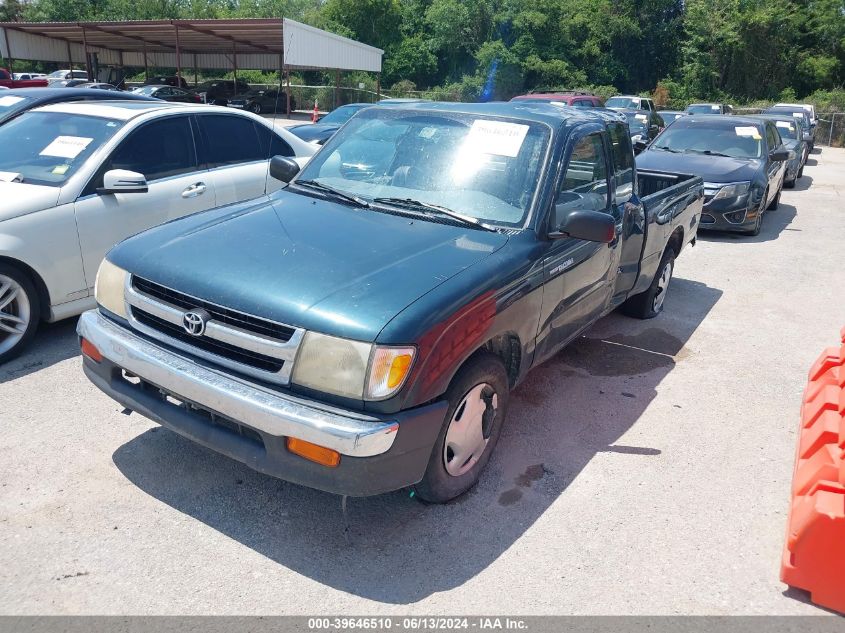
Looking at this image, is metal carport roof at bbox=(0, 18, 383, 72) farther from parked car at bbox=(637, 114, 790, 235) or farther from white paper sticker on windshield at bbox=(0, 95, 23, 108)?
white paper sticker on windshield at bbox=(0, 95, 23, 108)

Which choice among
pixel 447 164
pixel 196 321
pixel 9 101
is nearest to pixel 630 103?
pixel 9 101

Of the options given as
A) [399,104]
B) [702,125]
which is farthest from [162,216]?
[702,125]

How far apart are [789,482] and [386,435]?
2515mm

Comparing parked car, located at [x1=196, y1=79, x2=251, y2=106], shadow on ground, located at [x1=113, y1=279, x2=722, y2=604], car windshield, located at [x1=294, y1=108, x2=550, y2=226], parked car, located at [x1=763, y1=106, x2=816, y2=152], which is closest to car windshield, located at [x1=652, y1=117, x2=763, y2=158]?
shadow on ground, located at [x1=113, y1=279, x2=722, y2=604]

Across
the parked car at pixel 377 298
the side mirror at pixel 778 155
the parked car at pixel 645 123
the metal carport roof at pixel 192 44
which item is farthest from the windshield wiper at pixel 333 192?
the metal carport roof at pixel 192 44

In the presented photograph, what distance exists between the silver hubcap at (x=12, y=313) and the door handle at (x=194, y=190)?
1.52 meters

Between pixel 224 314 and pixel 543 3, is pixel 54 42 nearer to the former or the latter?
pixel 543 3

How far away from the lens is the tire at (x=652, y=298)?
6422mm

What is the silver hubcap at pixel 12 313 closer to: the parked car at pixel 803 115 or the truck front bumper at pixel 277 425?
the truck front bumper at pixel 277 425

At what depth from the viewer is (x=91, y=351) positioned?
11.5ft

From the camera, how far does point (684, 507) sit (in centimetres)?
365

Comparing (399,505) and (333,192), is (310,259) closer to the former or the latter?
(333,192)

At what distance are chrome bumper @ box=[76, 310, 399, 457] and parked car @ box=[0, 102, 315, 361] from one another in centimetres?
199

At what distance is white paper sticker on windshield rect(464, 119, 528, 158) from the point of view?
4.05 meters
